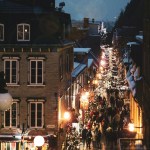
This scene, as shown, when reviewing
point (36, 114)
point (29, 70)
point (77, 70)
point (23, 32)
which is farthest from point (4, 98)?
point (77, 70)

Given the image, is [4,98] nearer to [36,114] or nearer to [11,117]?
[36,114]

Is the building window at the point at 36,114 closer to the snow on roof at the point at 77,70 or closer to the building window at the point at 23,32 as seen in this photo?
the building window at the point at 23,32

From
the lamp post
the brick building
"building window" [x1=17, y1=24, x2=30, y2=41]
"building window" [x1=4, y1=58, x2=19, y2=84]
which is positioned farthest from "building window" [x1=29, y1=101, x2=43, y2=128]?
the lamp post

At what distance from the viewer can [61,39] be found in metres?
33.2

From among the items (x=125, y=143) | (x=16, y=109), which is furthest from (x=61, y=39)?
(x=125, y=143)

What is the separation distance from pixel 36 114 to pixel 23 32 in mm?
5597

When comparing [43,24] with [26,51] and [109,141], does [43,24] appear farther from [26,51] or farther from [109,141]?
[109,141]

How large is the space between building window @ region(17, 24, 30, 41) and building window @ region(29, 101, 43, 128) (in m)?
4.43

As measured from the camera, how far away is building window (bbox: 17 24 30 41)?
31350 millimetres

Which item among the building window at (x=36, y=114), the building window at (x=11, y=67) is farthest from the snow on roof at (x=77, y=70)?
the building window at (x=11, y=67)

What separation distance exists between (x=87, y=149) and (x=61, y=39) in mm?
8307

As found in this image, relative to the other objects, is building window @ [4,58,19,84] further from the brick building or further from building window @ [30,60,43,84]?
building window @ [30,60,43,84]

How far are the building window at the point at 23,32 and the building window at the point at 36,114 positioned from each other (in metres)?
4.43

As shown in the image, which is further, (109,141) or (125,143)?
(109,141)
